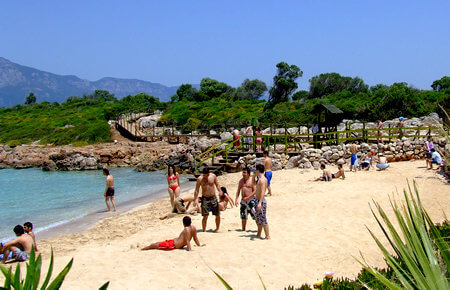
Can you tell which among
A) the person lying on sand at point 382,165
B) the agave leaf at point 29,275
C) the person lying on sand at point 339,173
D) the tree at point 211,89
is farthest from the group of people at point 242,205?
the tree at point 211,89

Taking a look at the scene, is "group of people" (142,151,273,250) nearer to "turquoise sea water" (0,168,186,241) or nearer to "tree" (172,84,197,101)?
"turquoise sea water" (0,168,186,241)

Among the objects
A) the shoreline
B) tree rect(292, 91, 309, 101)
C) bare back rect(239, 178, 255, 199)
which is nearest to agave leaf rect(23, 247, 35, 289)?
bare back rect(239, 178, 255, 199)

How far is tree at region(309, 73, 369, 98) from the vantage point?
163 feet

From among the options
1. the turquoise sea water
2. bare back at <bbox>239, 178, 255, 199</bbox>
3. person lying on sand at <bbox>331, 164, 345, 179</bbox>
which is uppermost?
bare back at <bbox>239, 178, 255, 199</bbox>

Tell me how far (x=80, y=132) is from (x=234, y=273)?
124 ft

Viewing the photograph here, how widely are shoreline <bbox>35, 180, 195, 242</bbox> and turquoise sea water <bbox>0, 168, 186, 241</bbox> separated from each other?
0.24m

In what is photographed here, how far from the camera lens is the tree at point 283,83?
5466cm

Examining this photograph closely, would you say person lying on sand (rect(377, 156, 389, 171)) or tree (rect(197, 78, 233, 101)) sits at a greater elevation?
tree (rect(197, 78, 233, 101))

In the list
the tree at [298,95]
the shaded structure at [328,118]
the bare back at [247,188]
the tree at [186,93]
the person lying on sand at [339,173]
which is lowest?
the person lying on sand at [339,173]

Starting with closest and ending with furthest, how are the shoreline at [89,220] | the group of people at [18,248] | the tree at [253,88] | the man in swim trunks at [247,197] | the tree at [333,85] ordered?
the group of people at [18,248] → the man in swim trunks at [247,197] → the shoreline at [89,220] → the tree at [333,85] → the tree at [253,88]

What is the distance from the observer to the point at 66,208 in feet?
54.1

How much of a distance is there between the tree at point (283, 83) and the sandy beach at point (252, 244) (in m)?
41.7

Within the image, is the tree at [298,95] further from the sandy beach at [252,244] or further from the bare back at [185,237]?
the bare back at [185,237]

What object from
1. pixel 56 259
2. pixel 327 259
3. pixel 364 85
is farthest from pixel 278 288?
pixel 364 85
